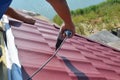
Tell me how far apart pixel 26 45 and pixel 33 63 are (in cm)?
42

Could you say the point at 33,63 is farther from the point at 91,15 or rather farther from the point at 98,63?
the point at 91,15

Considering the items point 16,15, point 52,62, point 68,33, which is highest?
point 16,15

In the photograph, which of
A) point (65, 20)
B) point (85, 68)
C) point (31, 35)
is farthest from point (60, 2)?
point (31, 35)

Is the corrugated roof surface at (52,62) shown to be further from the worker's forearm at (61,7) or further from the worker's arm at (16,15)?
the worker's forearm at (61,7)

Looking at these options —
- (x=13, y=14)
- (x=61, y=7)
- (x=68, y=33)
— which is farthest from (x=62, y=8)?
(x=13, y=14)

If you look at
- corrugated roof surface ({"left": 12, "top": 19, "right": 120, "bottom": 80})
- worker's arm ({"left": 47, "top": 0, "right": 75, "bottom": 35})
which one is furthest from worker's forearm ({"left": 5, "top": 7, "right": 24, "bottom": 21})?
worker's arm ({"left": 47, "top": 0, "right": 75, "bottom": 35})

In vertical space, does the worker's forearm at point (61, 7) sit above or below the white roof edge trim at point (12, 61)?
above

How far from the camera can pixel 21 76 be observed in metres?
A: 2.01

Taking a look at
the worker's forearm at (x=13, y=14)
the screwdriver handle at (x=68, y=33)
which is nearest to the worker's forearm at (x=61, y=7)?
the screwdriver handle at (x=68, y=33)

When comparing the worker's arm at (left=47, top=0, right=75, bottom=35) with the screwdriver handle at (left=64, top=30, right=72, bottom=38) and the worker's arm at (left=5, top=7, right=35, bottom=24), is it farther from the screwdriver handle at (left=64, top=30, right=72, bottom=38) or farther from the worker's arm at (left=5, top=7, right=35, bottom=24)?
the worker's arm at (left=5, top=7, right=35, bottom=24)

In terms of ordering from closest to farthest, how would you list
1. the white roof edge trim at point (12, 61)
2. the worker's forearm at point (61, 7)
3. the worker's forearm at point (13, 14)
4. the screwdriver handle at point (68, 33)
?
the white roof edge trim at point (12, 61) < the worker's forearm at point (61, 7) < the screwdriver handle at point (68, 33) < the worker's forearm at point (13, 14)

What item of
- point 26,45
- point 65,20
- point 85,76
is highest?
point 65,20

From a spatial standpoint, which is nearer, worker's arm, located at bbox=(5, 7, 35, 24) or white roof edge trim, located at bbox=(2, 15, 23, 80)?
white roof edge trim, located at bbox=(2, 15, 23, 80)

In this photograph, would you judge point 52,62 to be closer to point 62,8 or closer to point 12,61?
point 12,61
